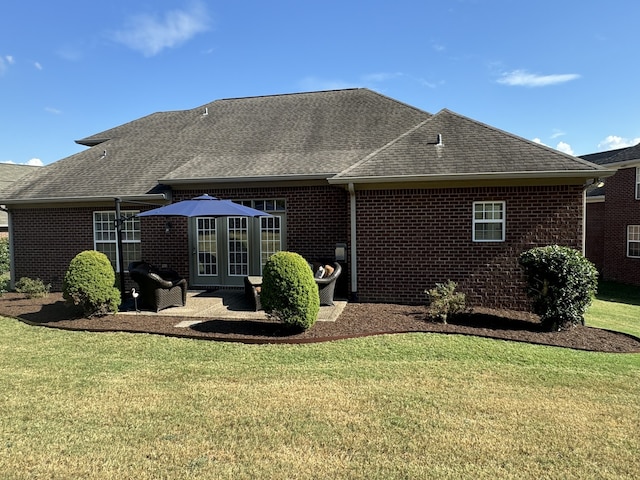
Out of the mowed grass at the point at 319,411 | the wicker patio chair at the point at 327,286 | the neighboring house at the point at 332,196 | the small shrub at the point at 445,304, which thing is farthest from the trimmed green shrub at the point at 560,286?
the wicker patio chair at the point at 327,286

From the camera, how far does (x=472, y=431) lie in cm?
404

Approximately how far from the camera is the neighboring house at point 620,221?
61.0ft

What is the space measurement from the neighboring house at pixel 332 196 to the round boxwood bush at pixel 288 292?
3.08 meters

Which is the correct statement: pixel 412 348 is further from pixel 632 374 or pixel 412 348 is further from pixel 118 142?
pixel 118 142

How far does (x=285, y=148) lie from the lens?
12953 mm

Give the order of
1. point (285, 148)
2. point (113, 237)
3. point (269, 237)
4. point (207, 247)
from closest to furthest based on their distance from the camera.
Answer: point (269, 237) → point (207, 247) → point (113, 237) → point (285, 148)

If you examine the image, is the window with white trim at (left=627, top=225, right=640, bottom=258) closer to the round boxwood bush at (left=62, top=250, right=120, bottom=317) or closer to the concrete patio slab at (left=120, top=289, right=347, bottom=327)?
the concrete patio slab at (left=120, top=289, right=347, bottom=327)

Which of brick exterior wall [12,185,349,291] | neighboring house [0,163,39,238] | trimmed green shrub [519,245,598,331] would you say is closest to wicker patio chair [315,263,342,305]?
brick exterior wall [12,185,349,291]

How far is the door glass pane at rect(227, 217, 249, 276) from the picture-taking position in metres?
12.0

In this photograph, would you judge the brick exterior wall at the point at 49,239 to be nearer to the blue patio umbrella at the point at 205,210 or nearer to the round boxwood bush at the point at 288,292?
the blue patio umbrella at the point at 205,210

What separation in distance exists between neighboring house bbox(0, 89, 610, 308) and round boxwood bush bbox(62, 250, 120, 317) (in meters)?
3.07

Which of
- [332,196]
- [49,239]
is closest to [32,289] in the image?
[49,239]

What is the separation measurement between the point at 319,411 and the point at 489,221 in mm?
6786

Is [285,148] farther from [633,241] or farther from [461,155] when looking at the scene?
[633,241]
